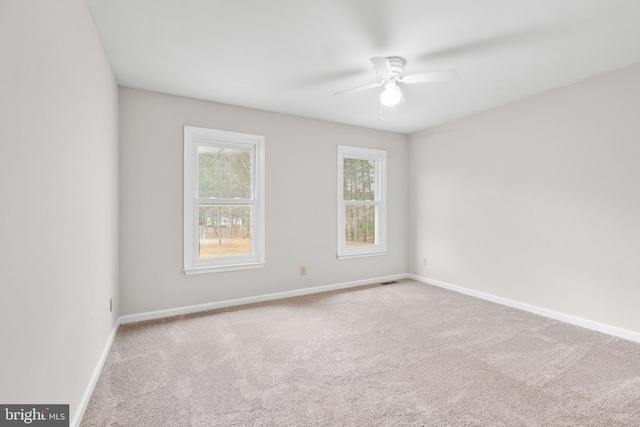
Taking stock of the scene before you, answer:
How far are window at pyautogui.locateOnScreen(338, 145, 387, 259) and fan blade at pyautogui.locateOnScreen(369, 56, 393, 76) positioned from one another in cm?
207

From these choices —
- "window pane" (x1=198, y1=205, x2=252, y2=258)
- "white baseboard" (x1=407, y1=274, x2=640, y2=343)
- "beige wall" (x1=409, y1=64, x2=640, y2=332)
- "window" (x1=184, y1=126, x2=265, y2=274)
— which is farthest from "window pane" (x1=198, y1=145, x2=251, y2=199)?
"white baseboard" (x1=407, y1=274, x2=640, y2=343)

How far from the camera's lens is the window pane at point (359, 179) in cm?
488

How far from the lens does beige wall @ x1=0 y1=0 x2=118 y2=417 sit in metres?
1.04

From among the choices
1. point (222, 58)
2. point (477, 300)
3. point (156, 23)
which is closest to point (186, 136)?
point (222, 58)

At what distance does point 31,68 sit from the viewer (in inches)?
46.4

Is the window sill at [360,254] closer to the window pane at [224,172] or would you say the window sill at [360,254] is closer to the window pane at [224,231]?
the window pane at [224,231]

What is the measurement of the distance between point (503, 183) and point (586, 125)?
1.00 m

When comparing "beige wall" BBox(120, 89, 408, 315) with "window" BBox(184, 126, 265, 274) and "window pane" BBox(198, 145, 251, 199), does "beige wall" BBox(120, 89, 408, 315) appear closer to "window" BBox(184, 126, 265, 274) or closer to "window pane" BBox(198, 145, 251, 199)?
"window" BBox(184, 126, 265, 274)

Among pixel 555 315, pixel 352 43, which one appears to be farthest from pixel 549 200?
pixel 352 43

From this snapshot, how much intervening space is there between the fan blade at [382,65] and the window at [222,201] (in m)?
1.94

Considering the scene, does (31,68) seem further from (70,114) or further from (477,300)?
(477,300)

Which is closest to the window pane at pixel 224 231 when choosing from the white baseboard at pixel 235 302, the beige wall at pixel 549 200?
the white baseboard at pixel 235 302

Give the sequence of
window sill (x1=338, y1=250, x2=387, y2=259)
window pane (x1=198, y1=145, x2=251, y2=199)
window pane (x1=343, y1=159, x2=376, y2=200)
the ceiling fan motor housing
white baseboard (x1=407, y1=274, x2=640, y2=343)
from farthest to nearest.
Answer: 1. window pane (x1=343, y1=159, x2=376, y2=200)
2. window sill (x1=338, y1=250, x2=387, y2=259)
3. window pane (x1=198, y1=145, x2=251, y2=199)
4. white baseboard (x1=407, y1=274, x2=640, y2=343)
5. the ceiling fan motor housing

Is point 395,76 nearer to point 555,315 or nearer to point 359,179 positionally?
point 359,179
